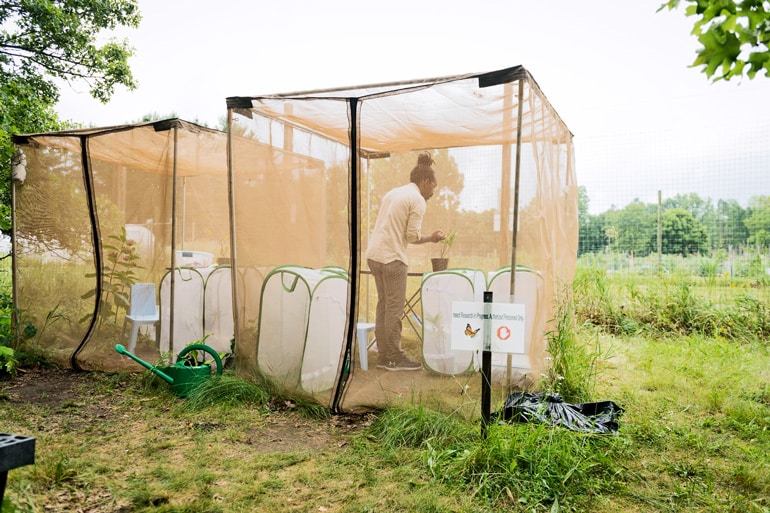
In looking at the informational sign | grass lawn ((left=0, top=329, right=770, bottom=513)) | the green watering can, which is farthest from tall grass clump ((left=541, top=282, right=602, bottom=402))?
the green watering can

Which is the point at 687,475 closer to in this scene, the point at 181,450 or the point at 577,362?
Answer: the point at 577,362

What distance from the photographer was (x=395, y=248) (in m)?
3.70

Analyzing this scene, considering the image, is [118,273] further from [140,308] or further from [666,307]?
[666,307]

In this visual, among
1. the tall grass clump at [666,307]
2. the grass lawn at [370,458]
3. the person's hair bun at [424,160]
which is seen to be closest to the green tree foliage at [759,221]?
the tall grass clump at [666,307]

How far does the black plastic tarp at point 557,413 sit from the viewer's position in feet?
10.1

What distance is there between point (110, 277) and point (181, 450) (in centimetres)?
230

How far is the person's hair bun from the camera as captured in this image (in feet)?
11.7

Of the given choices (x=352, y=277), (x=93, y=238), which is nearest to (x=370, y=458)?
(x=352, y=277)

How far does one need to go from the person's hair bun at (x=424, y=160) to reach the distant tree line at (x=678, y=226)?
462cm

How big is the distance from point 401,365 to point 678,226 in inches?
218

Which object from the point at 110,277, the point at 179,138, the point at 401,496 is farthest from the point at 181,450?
the point at 179,138

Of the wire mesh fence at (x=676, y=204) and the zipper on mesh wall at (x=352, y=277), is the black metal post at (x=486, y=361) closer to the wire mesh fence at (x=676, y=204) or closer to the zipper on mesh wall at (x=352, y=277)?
the zipper on mesh wall at (x=352, y=277)

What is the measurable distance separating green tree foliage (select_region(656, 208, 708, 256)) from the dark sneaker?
17.4 ft

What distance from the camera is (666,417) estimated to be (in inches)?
147
